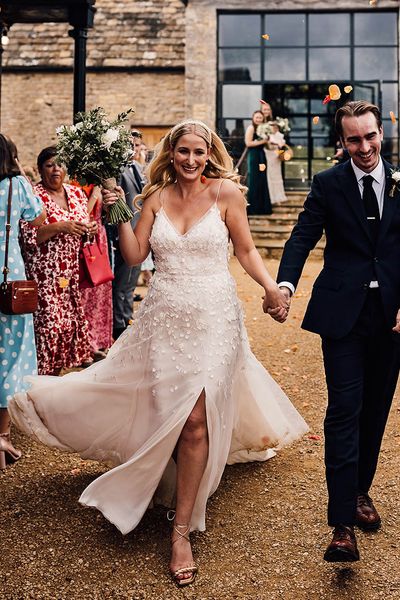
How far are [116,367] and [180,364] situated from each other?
1.63 ft

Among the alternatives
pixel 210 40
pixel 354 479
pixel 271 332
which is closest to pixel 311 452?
pixel 354 479

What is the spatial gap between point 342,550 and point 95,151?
2323mm

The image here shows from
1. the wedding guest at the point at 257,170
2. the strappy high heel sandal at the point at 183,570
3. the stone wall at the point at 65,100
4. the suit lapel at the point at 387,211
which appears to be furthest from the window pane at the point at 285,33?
the strappy high heel sandal at the point at 183,570

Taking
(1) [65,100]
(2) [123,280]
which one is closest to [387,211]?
(2) [123,280]

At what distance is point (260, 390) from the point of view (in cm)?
452

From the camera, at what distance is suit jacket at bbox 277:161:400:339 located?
3539 millimetres

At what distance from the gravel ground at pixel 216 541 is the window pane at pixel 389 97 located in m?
15.7

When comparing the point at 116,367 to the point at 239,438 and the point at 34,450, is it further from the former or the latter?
the point at 34,450

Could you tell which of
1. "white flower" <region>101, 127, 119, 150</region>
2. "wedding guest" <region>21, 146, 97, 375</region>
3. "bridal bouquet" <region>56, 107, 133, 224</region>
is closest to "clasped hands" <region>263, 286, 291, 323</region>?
"bridal bouquet" <region>56, 107, 133, 224</region>

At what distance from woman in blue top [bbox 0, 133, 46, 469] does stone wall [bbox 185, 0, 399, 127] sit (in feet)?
49.5

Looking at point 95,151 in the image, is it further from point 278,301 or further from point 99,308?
point 99,308

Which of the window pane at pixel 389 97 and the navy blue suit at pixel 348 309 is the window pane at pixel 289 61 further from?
the navy blue suit at pixel 348 309

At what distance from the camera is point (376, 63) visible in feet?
63.9

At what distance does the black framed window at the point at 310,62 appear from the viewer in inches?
765
